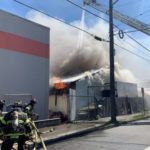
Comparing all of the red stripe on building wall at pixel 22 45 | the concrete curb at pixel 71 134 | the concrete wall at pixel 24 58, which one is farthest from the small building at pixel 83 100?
the red stripe on building wall at pixel 22 45

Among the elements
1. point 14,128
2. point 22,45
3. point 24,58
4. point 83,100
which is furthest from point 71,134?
point 83,100

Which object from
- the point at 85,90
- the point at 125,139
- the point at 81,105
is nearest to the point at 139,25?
the point at 85,90

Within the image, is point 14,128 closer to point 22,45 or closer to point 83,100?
point 22,45

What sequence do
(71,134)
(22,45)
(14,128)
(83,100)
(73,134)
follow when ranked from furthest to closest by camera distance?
1. (83,100)
2. (22,45)
3. (73,134)
4. (71,134)
5. (14,128)

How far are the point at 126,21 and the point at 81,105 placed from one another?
A: 49.9 feet

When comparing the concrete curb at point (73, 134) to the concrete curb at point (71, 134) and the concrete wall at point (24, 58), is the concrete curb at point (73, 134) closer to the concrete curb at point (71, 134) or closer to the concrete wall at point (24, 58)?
the concrete curb at point (71, 134)

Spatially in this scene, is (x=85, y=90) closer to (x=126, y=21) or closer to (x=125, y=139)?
(x=126, y=21)

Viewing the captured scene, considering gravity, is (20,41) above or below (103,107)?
above

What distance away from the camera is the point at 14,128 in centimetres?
916

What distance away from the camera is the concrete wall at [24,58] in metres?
17.8

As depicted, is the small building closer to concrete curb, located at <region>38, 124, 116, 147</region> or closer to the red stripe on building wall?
concrete curb, located at <region>38, 124, 116, 147</region>

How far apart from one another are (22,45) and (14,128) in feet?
33.6

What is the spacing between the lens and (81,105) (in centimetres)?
2616

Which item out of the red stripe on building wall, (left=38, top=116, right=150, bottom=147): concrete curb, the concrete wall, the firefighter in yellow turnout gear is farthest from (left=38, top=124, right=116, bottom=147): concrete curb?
the red stripe on building wall
